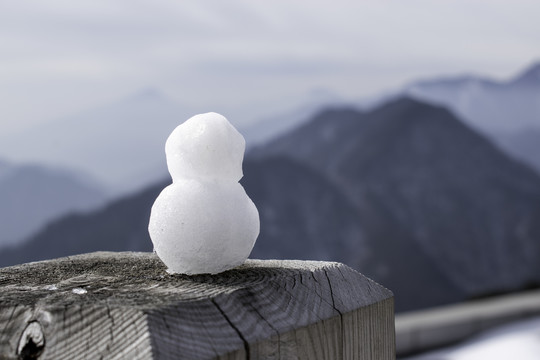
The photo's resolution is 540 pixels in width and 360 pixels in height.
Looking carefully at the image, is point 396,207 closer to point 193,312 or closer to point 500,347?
point 500,347

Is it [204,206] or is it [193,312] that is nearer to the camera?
→ [193,312]

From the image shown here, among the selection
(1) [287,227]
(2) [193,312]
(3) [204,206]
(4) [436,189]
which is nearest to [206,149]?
(3) [204,206]

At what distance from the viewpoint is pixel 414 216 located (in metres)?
5.87

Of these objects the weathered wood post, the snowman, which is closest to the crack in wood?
the weathered wood post

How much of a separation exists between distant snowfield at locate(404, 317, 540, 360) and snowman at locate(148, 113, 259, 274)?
2589 mm

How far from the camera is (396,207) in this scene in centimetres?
595

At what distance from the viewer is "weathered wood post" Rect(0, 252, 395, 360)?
65 cm

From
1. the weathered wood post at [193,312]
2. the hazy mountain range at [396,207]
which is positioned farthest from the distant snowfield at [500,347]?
the weathered wood post at [193,312]

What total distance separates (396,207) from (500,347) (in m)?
2.67

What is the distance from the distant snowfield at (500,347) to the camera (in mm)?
3244

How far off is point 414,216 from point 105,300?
543 cm

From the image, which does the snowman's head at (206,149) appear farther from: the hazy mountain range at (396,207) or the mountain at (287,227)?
the hazy mountain range at (396,207)

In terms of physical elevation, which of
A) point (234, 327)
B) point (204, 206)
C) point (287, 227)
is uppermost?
point (204, 206)

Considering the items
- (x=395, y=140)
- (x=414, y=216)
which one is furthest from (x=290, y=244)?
(x=395, y=140)
